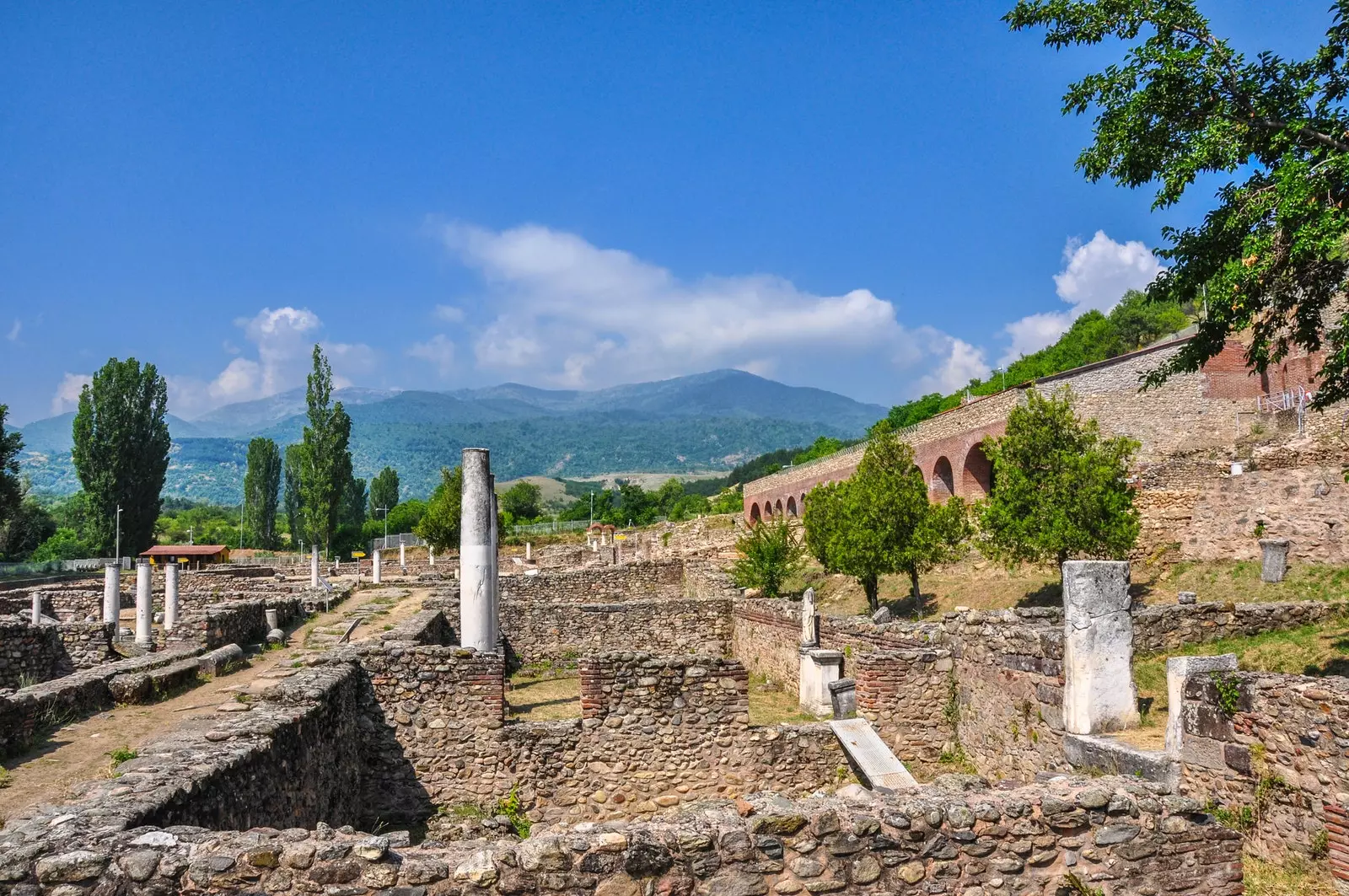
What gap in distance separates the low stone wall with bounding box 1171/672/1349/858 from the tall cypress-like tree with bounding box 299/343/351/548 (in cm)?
6676

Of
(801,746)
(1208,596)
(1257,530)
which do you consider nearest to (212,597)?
(801,746)

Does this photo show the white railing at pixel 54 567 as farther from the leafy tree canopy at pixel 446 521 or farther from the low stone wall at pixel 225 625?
the low stone wall at pixel 225 625

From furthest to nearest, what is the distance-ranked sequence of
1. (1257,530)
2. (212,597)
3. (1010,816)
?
(212,597) < (1257,530) < (1010,816)

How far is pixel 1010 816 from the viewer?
4.50 meters

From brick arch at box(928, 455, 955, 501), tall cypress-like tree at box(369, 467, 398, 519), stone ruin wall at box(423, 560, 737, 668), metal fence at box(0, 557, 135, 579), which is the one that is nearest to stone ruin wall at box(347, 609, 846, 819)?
stone ruin wall at box(423, 560, 737, 668)

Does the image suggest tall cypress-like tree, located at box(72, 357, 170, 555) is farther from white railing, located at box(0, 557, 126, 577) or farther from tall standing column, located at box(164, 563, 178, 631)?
tall standing column, located at box(164, 563, 178, 631)

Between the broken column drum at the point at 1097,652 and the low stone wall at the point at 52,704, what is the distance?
9.55 meters

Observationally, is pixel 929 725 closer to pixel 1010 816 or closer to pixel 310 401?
pixel 1010 816

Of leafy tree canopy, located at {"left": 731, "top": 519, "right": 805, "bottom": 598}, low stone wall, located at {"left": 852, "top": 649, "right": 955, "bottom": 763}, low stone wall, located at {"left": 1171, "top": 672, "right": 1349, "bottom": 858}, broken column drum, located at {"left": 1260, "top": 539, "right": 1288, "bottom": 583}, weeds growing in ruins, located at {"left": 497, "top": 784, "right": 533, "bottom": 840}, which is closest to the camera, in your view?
low stone wall, located at {"left": 1171, "top": 672, "right": 1349, "bottom": 858}

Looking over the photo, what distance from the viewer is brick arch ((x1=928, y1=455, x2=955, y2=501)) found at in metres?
38.7

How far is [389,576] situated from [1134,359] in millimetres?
32858

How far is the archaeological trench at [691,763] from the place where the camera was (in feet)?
13.1

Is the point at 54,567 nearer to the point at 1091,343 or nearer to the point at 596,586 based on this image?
the point at 596,586

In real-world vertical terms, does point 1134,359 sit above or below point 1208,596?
above
